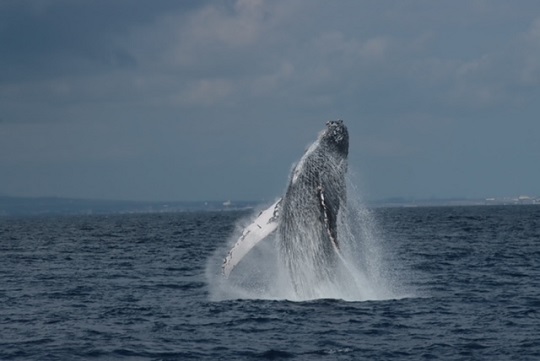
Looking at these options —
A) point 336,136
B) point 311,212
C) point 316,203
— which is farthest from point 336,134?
point 311,212

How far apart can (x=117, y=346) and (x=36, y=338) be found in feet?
6.25

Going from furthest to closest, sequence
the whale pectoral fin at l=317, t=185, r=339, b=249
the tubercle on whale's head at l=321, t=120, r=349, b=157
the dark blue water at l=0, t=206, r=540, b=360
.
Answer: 1. the tubercle on whale's head at l=321, t=120, r=349, b=157
2. the whale pectoral fin at l=317, t=185, r=339, b=249
3. the dark blue water at l=0, t=206, r=540, b=360

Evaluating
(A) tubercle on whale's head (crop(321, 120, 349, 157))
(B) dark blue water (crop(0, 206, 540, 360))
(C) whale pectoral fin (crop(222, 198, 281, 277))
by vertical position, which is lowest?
(B) dark blue water (crop(0, 206, 540, 360))

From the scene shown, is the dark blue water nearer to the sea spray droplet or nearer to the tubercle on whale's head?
the sea spray droplet

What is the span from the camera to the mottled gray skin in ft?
58.4

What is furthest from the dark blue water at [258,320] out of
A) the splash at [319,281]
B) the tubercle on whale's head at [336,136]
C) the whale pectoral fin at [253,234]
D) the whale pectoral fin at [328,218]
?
the tubercle on whale's head at [336,136]

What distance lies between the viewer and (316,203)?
58.3ft

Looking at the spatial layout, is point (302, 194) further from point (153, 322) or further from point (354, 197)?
point (153, 322)

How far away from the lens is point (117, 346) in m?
15.7

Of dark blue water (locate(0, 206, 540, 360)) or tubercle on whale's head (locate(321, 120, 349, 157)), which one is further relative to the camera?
tubercle on whale's head (locate(321, 120, 349, 157))

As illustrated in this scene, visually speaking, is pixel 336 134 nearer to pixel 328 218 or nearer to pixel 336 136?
pixel 336 136

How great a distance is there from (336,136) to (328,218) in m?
1.64

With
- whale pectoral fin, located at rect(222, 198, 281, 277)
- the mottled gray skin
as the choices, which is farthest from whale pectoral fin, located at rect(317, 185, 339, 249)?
whale pectoral fin, located at rect(222, 198, 281, 277)

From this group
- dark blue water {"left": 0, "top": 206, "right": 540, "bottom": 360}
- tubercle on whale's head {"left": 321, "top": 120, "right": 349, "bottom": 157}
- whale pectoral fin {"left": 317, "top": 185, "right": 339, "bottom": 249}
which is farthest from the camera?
tubercle on whale's head {"left": 321, "top": 120, "right": 349, "bottom": 157}
